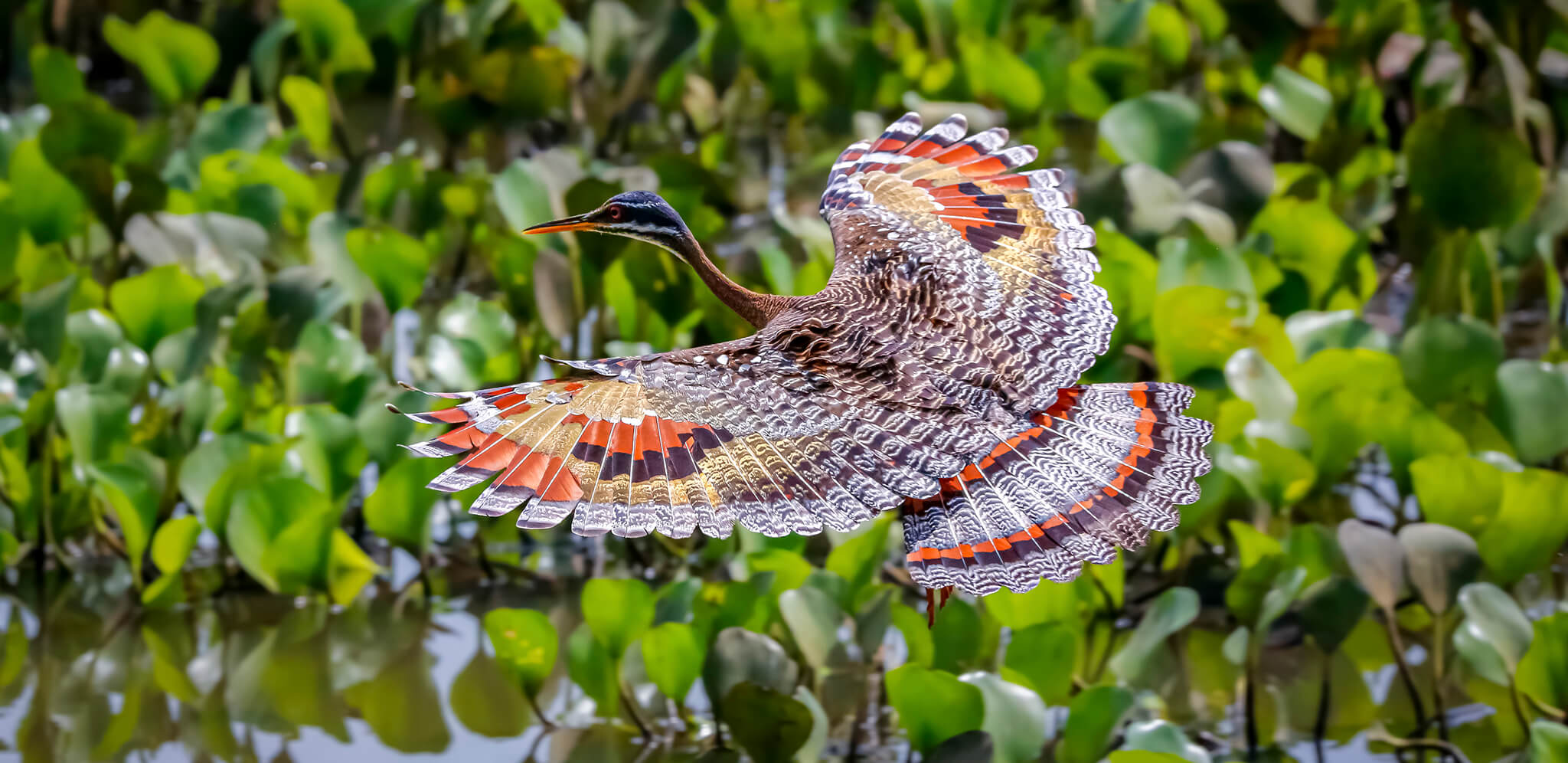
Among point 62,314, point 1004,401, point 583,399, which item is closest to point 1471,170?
point 1004,401

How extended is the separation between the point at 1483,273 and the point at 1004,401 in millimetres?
3187

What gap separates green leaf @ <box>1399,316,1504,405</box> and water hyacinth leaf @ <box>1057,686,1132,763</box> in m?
1.62

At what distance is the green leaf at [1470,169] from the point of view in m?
5.27

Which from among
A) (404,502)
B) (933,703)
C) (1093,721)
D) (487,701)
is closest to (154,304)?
(404,502)

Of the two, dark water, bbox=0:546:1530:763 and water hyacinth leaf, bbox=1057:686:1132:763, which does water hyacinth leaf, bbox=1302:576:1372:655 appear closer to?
dark water, bbox=0:546:1530:763

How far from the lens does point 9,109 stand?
856cm

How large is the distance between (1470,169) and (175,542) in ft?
12.3

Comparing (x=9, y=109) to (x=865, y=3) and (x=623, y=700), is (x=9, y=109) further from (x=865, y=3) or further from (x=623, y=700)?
(x=623, y=700)

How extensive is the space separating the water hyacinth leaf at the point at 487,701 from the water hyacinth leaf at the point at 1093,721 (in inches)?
49.3

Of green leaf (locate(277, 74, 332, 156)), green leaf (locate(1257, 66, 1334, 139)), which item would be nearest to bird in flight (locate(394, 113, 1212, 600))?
green leaf (locate(1257, 66, 1334, 139))

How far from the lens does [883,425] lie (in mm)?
2623

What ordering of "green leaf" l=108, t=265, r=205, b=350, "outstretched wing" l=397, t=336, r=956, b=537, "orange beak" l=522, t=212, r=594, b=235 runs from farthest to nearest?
"green leaf" l=108, t=265, r=205, b=350 < "orange beak" l=522, t=212, r=594, b=235 < "outstretched wing" l=397, t=336, r=956, b=537

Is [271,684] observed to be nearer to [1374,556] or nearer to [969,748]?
[969,748]

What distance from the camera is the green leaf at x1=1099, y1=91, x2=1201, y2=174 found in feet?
19.8
